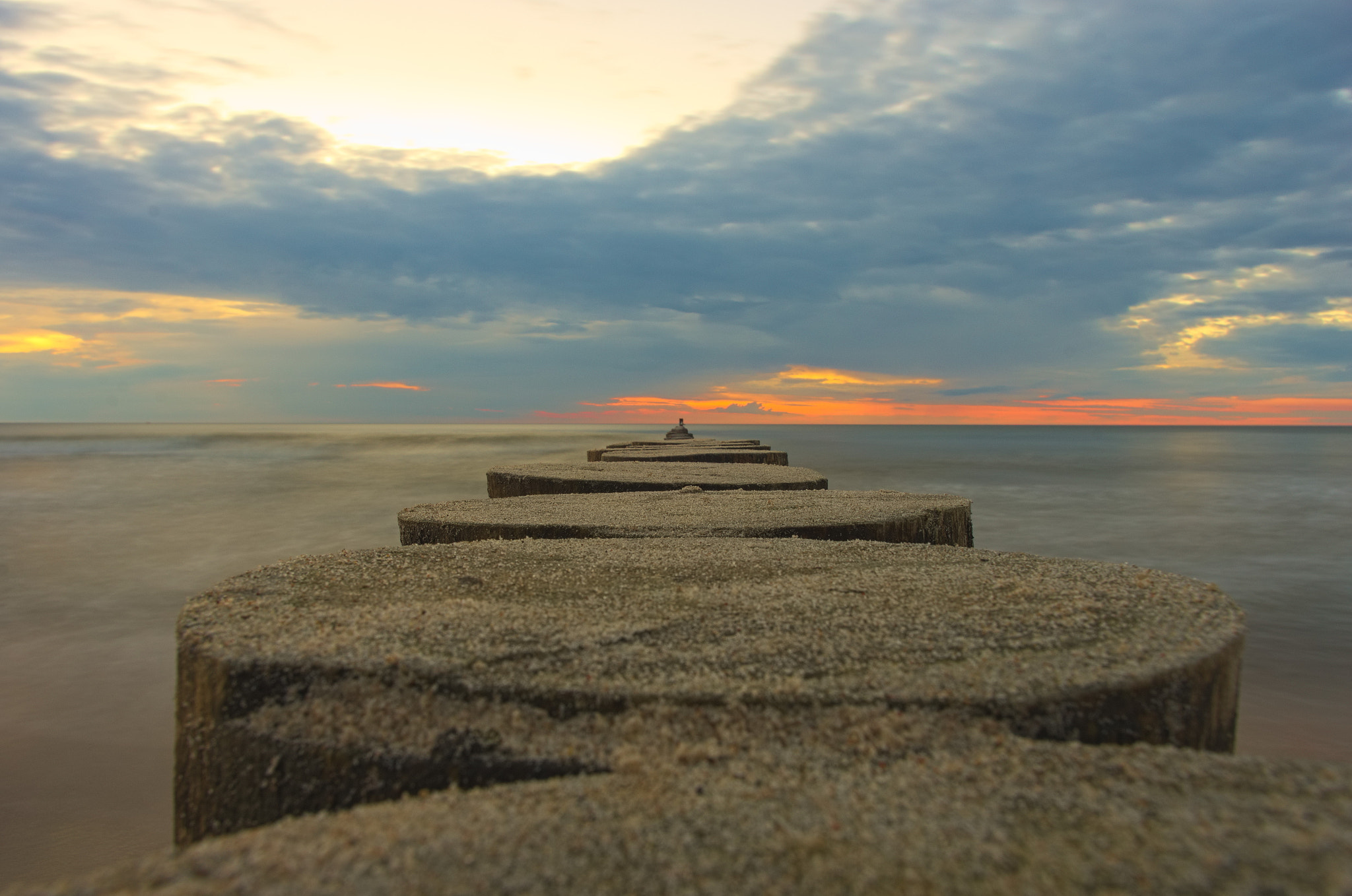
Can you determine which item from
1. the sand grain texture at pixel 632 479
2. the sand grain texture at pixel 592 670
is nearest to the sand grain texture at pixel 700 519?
the sand grain texture at pixel 632 479

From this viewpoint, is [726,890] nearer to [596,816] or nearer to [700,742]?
[596,816]

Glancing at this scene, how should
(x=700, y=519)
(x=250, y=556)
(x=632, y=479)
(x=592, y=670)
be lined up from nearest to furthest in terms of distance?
(x=592, y=670) → (x=700, y=519) → (x=632, y=479) → (x=250, y=556)

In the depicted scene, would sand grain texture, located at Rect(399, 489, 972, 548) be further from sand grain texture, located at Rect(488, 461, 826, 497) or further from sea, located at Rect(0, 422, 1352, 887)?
sea, located at Rect(0, 422, 1352, 887)

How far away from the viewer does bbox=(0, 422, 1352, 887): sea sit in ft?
11.0

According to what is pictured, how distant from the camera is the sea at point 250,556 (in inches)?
132

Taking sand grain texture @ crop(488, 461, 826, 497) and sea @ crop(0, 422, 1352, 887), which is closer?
sea @ crop(0, 422, 1352, 887)

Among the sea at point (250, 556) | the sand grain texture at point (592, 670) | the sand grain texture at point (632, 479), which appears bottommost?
the sea at point (250, 556)

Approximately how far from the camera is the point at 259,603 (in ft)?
5.90

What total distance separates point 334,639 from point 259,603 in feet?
1.27

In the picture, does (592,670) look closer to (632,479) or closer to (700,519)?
(700,519)

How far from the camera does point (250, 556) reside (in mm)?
8922

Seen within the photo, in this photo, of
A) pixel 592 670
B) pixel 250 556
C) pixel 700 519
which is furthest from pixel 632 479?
Result: pixel 250 556

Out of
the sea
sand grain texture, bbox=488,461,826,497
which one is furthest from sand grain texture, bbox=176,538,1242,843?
sand grain texture, bbox=488,461,826,497

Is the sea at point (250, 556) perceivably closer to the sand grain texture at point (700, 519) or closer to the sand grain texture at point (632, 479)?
the sand grain texture at point (700, 519)
